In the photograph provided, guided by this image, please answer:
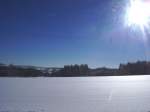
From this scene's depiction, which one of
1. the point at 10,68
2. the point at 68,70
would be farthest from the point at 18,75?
the point at 68,70

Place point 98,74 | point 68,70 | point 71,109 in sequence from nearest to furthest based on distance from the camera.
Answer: point 71,109 < point 68,70 < point 98,74

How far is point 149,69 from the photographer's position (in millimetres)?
60531

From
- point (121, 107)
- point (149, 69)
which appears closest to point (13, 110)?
point (121, 107)

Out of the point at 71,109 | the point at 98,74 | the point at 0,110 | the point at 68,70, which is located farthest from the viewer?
the point at 98,74

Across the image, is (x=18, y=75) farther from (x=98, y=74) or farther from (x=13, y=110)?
(x=13, y=110)

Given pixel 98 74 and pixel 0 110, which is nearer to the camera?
pixel 0 110

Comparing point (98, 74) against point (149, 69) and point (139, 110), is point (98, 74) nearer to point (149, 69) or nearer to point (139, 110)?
point (149, 69)

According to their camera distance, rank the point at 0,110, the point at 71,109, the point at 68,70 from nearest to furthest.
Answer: the point at 0,110
the point at 71,109
the point at 68,70

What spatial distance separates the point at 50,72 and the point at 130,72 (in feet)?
65.0

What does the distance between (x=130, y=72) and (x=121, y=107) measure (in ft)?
173

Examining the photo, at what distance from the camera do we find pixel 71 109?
852 centimetres

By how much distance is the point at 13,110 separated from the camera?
8.04 m

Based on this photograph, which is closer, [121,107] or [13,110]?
[13,110]

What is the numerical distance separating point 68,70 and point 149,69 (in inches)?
828
